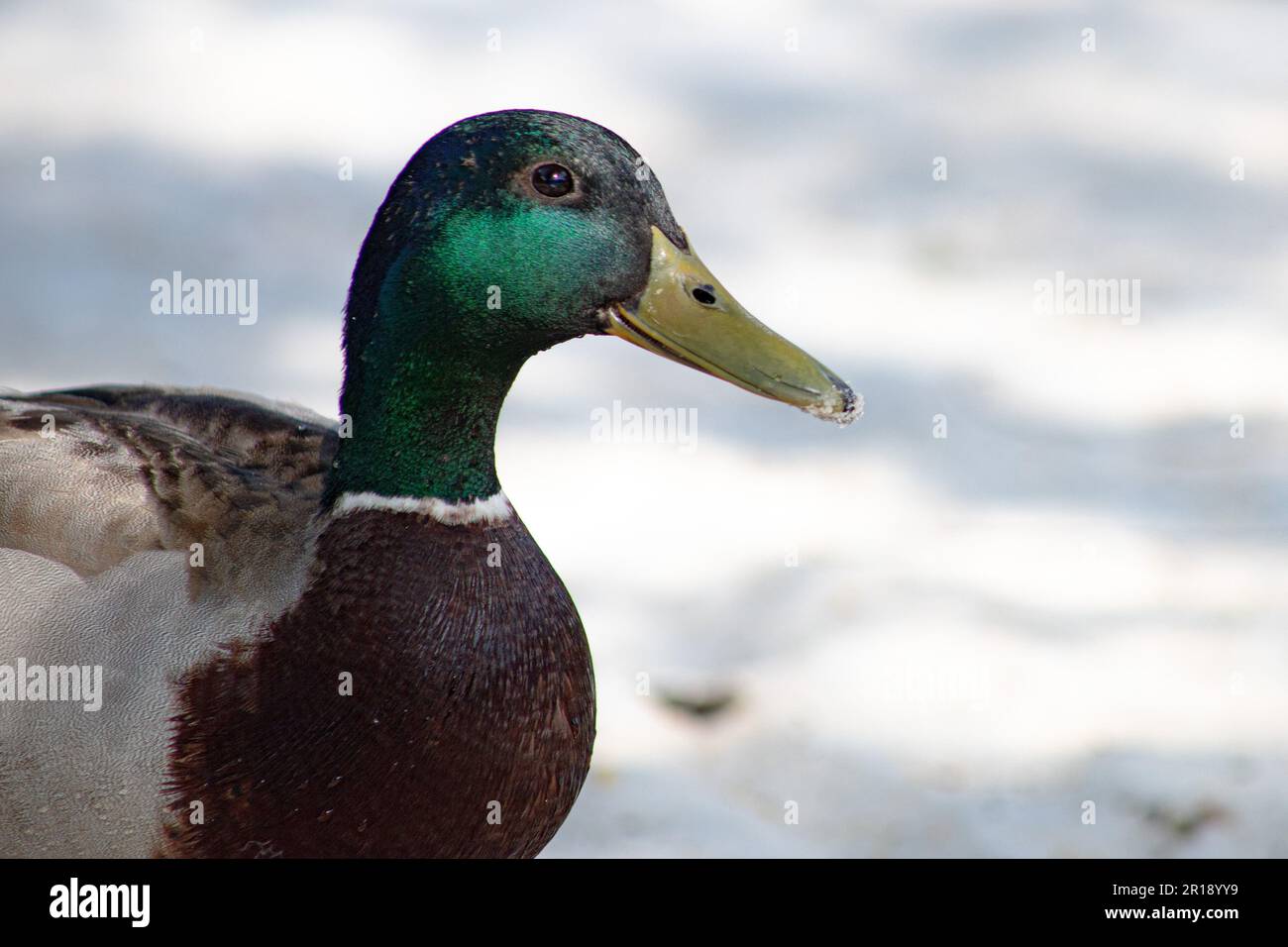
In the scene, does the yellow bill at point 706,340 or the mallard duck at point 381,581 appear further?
the yellow bill at point 706,340

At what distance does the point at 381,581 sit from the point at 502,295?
398 millimetres

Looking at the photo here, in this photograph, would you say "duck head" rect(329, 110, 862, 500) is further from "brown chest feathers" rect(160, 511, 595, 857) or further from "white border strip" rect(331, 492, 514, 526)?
"brown chest feathers" rect(160, 511, 595, 857)

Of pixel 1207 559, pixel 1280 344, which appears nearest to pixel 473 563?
pixel 1207 559

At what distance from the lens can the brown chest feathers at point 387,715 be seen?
218 centimetres

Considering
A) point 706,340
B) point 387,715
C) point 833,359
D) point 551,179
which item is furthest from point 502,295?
point 833,359

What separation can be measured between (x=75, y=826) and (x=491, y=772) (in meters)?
0.52

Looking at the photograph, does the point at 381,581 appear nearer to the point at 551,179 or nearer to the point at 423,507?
the point at 423,507

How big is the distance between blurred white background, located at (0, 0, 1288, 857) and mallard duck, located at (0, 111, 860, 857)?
0.86 m

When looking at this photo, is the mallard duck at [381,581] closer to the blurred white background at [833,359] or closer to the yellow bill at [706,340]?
the yellow bill at [706,340]

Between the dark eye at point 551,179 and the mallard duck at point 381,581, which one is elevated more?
the dark eye at point 551,179

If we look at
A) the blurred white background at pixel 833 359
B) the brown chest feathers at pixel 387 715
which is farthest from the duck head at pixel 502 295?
the blurred white background at pixel 833 359

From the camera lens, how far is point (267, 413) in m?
2.71

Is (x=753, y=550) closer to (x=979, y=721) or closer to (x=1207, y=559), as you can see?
(x=979, y=721)

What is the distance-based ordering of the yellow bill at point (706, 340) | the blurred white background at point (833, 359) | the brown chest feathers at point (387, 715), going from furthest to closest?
the blurred white background at point (833, 359), the yellow bill at point (706, 340), the brown chest feathers at point (387, 715)
